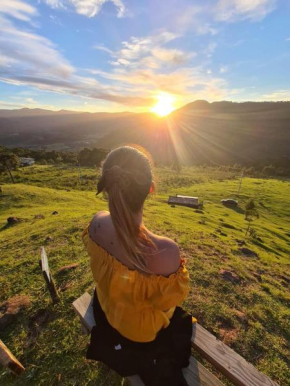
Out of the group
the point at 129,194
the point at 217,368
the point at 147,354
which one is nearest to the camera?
the point at 129,194

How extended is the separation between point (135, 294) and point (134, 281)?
15 centimetres


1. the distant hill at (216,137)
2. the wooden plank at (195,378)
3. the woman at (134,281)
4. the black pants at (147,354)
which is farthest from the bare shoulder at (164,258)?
the distant hill at (216,137)

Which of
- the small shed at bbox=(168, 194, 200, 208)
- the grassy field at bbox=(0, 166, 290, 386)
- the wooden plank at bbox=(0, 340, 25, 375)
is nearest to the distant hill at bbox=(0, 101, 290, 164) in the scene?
the small shed at bbox=(168, 194, 200, 208)

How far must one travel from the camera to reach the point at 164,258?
2082mm

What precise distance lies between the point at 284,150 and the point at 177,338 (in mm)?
136313

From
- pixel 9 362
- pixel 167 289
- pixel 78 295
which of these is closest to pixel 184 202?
pixel 78 295

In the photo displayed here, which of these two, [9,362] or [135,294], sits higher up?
[135,294]

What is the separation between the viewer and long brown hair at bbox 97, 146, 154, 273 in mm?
1916

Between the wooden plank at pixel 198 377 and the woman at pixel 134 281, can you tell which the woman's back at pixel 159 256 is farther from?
the wooden plank at pixel 198 377

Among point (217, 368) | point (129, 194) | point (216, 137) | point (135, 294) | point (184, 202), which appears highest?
point (129, 194)

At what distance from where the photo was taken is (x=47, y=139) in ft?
643

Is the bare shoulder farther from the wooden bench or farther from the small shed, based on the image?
the small shed

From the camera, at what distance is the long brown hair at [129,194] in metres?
1.92

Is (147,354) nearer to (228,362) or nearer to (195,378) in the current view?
(195,378)
